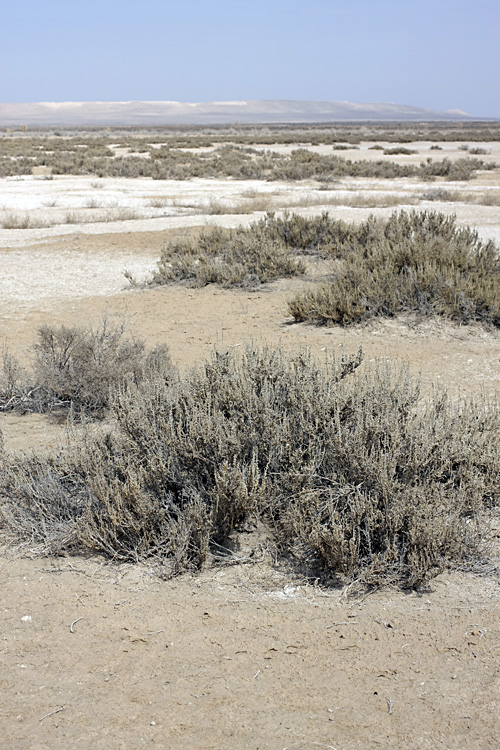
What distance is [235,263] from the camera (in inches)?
442

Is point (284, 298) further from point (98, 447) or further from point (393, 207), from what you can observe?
point (393, 207)

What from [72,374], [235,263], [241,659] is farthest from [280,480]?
[235,263]

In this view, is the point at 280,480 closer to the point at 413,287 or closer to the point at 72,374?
the point at 72,374

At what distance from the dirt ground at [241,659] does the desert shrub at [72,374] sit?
2.38m

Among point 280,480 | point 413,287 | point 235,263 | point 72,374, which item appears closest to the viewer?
point 280,480

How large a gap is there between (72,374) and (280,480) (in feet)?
9.55

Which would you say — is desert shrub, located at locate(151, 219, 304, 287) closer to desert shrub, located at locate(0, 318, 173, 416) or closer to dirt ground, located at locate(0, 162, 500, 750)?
desert shrub, located at locate(0, 318, 173, 416)

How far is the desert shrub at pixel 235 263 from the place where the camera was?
1093 centimetres

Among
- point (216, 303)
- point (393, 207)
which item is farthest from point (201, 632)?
point (393, 207)

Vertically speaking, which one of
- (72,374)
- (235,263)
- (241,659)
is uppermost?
(235,263)

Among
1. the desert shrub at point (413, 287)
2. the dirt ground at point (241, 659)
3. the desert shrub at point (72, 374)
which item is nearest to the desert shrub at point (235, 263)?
the desert shrub at point (413, 287)

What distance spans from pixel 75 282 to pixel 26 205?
446 inches

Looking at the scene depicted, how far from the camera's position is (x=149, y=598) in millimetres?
3574

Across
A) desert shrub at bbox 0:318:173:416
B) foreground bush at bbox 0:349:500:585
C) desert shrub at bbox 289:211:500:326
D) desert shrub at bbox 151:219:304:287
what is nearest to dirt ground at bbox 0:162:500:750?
foreground bush at bbox 0:349:500:585
